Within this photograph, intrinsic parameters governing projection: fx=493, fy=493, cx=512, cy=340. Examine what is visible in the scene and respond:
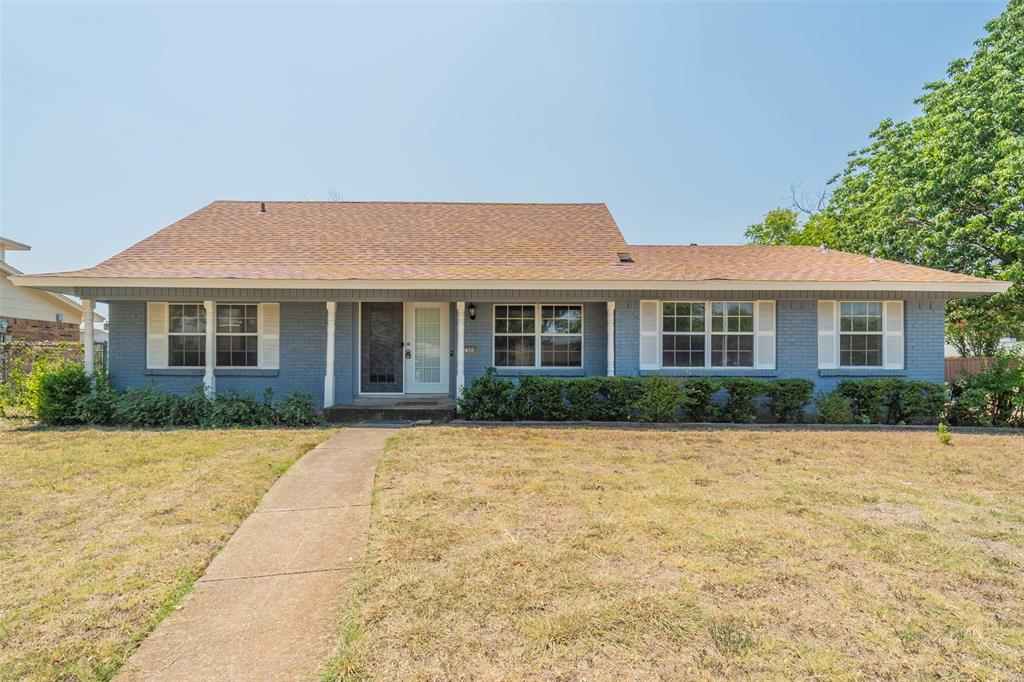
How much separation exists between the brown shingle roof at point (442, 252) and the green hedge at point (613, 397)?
1980 millimetres

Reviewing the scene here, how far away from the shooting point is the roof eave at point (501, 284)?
360 inches

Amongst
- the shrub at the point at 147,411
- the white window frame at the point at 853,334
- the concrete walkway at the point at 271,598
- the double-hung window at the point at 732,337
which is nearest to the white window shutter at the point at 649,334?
the double-hung window at the point at 732,337

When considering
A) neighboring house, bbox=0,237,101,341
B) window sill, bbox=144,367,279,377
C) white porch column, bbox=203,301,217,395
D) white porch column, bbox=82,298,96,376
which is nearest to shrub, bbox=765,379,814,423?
window sill, bbox=144,367,279,377

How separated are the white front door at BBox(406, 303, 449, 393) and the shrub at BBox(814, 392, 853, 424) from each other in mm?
7512

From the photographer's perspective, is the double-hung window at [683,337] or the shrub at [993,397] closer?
the shrub at [993,397]

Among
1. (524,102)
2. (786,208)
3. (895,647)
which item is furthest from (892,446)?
(786,208)

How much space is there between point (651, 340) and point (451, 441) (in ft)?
16.6

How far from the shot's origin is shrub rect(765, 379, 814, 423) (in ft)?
30.6

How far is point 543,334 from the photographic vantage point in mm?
10672

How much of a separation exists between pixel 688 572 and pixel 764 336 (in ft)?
27.1

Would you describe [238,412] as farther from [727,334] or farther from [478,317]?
[727,334]

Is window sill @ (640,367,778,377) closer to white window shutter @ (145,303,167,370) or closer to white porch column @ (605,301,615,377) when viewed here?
white porch column @ (605,301,615,377)

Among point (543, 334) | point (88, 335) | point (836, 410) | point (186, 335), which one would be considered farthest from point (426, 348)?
point (836, 410)

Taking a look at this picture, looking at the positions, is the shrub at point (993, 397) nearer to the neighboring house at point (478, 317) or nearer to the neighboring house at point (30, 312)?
the neighboring house at point (478, 317)
